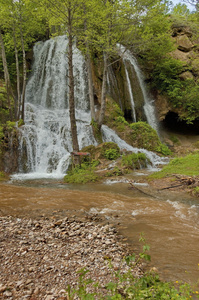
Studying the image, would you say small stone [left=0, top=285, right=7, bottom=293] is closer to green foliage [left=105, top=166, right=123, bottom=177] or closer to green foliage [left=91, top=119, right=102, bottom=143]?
green foliage [left=105, top=166, right=123, bottom=177]

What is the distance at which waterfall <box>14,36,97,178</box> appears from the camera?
11859mm

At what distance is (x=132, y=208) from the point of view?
17.6 feet

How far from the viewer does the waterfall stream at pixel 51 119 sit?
11836 mm

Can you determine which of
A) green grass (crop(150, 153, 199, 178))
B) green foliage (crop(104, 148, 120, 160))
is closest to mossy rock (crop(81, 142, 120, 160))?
green foliage (crop(104, 148, 120, 160))

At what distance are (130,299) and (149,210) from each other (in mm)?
3173

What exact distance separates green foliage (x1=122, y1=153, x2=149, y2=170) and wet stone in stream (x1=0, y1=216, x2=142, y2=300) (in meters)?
6.47

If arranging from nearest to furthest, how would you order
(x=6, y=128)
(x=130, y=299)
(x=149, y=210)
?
(x=130, y=299), (x=149, y=210), (x=6, y=128)

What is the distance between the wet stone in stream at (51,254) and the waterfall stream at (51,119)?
6794mm

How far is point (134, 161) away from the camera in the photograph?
35.8 feet

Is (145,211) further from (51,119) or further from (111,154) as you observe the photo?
(51,119)

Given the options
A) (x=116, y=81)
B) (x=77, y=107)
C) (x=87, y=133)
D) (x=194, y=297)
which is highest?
(x=116, y=81)

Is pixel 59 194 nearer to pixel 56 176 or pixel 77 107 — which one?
pixel 56 176

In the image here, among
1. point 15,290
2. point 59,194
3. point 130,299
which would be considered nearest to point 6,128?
point 59,194

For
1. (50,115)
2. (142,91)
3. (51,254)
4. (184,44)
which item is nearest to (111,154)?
(50,115)
